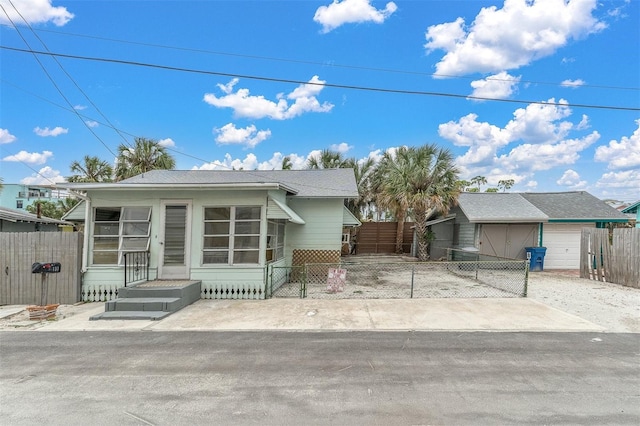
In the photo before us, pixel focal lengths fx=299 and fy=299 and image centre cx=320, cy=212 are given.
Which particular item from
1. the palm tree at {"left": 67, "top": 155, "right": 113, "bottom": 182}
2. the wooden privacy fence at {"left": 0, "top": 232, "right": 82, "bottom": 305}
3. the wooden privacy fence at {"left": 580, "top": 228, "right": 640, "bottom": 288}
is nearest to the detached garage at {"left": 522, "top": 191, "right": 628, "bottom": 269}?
the wooden privacy fence at {"left": 580, "top": 228, "right": 640, "bottom": 288}

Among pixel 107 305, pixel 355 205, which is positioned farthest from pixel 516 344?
pixel 355 205

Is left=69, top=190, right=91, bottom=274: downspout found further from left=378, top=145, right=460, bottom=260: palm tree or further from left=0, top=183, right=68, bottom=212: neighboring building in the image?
left=0, top=183, right=68, bottom=212: neighboring building

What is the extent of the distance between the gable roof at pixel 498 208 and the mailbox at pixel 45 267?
14.7 metres

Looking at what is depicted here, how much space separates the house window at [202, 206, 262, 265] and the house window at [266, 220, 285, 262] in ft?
1.64

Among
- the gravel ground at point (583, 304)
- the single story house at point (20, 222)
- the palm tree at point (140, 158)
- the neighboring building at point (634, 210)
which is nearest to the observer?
the gravel ground at point (583, 304)

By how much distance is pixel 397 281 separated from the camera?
35.1ft

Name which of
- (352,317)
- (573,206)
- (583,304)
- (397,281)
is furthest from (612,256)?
(352,317)

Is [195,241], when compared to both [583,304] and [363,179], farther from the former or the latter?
[363,179]

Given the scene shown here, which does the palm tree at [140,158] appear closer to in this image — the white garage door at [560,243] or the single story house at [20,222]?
the single story house at [20,222]

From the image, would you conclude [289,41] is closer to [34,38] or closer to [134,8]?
[134,8]

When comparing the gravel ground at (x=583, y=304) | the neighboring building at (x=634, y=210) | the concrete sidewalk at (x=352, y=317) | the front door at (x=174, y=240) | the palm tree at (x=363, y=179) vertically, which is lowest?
the concrete sidewalk at (x=352, y=317)

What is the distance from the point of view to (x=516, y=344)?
489cm

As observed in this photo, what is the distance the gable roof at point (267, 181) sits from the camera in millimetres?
7793

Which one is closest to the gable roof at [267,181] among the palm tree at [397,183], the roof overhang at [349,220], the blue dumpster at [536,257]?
the roof overhang at [349,220]
